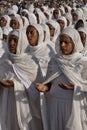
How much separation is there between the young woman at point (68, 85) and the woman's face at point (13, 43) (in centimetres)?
63

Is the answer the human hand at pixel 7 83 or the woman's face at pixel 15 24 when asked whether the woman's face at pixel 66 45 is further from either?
the woman's face at pixel 15 24

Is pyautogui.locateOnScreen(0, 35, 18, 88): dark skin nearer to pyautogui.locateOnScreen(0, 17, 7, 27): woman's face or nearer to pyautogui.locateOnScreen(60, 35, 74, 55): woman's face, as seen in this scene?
pyautogui.locateOnScreen(60, 35, 74, 55): woman's face

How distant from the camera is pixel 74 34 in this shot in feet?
19.1

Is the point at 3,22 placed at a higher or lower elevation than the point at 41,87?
higher

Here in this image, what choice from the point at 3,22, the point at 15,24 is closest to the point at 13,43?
the point at 15,24

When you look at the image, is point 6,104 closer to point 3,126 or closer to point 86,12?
point 3,126

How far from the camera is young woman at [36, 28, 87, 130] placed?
223 inches

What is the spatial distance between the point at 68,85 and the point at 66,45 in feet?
1.72

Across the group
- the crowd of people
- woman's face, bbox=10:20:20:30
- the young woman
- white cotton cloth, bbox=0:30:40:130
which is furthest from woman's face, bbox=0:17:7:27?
the young woman

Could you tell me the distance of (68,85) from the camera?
Answer: 18.6ft

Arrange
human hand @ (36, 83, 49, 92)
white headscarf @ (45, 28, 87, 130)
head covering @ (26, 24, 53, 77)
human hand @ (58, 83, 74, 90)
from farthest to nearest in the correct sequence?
head covering @ (26, 24, 53, 77) → human hand @ (36, 83, 49, 92) → white headscarf @ (45, 28, 87, 130) → human hand @ (58, 83, 74, 90)

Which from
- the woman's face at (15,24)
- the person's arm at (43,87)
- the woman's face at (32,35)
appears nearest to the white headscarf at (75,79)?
the person's arm at (43,87)

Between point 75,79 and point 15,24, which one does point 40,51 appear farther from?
point 15,24

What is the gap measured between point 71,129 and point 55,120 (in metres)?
0.33
